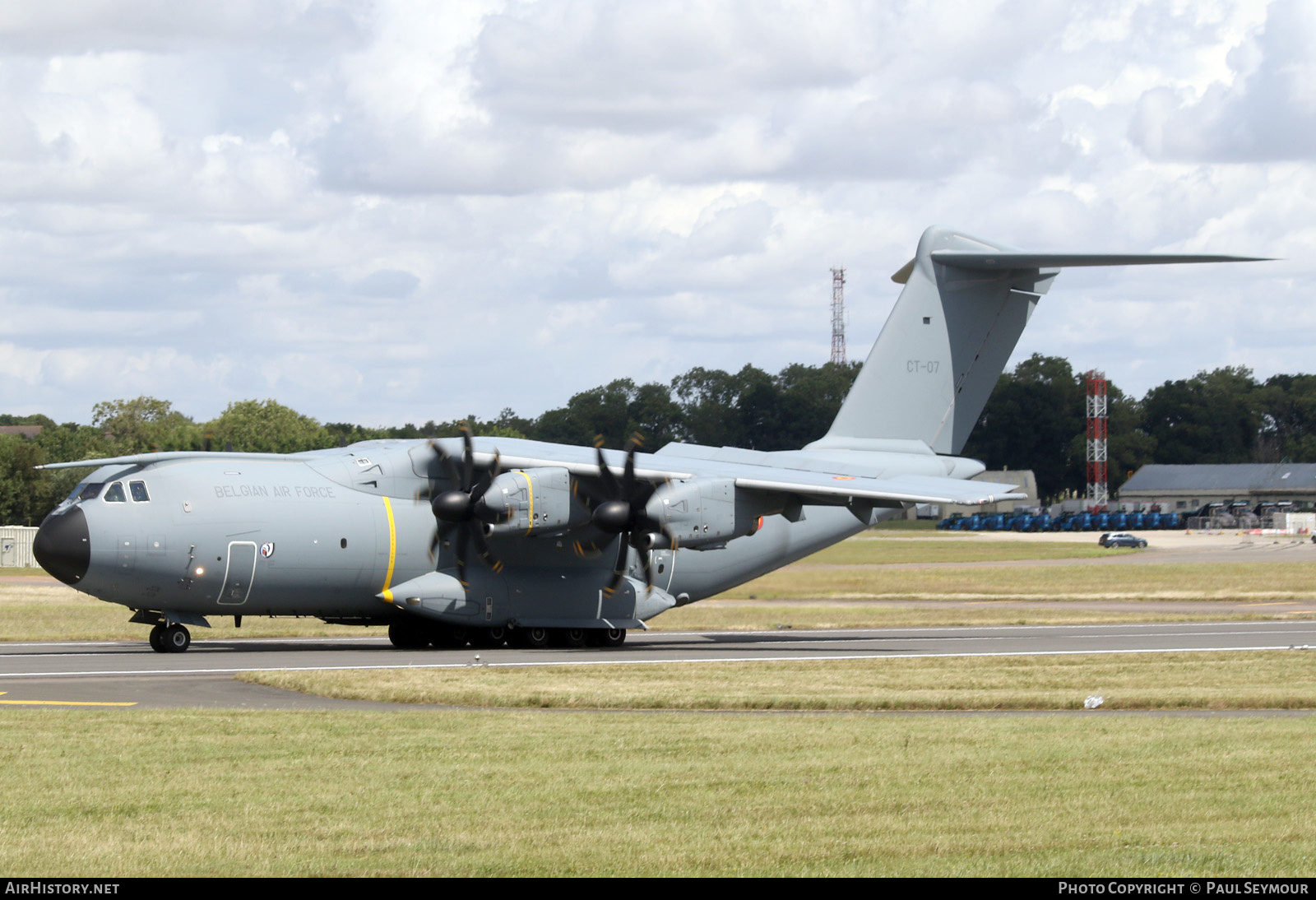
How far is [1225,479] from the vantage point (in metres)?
134

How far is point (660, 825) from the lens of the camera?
9281 millimetres

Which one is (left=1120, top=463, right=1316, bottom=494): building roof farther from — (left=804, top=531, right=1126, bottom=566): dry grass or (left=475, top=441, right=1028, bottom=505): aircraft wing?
(left=475, top=441, right=1028, bottom=505): aircraft wing

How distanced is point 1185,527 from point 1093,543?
30.7 metres

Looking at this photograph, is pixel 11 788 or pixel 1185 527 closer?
pixel 11 788

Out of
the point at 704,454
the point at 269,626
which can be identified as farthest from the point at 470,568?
the point at 269,626

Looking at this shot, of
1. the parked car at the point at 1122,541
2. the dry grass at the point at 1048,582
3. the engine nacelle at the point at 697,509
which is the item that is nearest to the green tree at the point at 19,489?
the dry grass at the point at 1048,582

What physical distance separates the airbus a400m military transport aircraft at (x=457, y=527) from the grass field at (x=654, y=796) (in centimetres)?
950

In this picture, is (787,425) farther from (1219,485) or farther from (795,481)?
(1219,485)

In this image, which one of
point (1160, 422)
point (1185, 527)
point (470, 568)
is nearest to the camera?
point (470, 568)

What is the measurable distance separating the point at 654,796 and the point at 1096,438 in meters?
118

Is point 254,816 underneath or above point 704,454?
underneath

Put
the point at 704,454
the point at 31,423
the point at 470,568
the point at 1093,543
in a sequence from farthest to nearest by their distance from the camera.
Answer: the point at 31,423
the point at 1093,543
the point at 704,454
the point at 470,568

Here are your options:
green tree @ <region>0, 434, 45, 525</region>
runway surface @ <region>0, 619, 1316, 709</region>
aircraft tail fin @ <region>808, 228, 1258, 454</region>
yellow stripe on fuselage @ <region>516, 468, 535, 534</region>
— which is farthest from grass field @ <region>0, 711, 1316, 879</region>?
green tree @ <region>0, 434, 45, 525</region>

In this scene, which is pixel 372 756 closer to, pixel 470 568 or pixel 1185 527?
pixel 470 568
